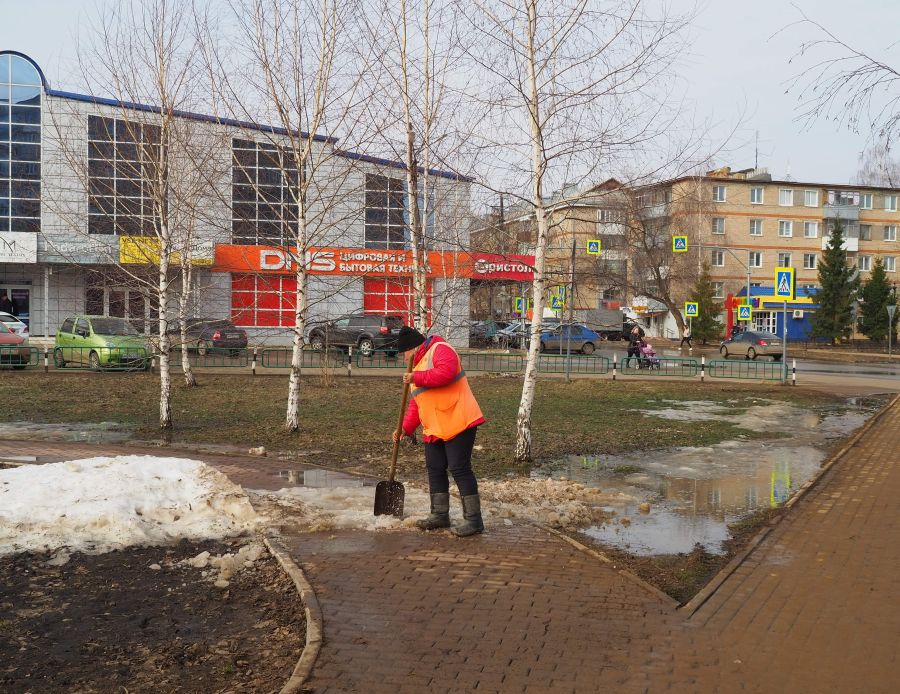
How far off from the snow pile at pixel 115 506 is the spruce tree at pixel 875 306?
2415 inches

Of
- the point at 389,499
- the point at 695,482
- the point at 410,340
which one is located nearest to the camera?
the point at 410,340

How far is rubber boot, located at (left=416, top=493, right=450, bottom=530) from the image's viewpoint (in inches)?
270

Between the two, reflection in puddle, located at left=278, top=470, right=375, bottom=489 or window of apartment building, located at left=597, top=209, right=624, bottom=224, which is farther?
window of apartment building, located at left=597, top=209, right=624, bottom=224

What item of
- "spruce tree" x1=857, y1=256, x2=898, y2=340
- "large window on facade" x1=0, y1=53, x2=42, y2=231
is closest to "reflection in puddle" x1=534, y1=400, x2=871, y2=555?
"large window on facade" x1=0, y1=53, x2=42, y2=231

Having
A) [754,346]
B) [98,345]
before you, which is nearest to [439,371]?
[98,345]

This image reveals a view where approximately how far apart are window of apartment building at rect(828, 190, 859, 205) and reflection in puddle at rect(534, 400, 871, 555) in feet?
215

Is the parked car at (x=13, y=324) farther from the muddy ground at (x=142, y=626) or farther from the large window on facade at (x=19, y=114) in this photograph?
the muddy ground at (x=142, y=626)

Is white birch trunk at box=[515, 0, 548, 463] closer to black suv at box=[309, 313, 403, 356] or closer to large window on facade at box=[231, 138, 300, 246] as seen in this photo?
large window on facade at box=[231, 138, 300, 246]

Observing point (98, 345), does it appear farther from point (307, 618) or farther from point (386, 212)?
Answer: point (307, 618)

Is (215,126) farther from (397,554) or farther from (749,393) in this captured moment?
(749,393)

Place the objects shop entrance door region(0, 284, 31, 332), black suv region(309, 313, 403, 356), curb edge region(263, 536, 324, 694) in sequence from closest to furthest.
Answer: curb edge region(263, 536, 324, 694) < black suv region(309, 313, 403, 356) < shop entrance door region(0, 284, 31, 332)

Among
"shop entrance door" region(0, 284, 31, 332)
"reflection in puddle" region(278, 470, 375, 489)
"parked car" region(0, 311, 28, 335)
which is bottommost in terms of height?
"reflection in puddle" region(278, 470, 375, 489)

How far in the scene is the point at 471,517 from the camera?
22.0ft

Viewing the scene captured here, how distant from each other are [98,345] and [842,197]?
68.1 meters
